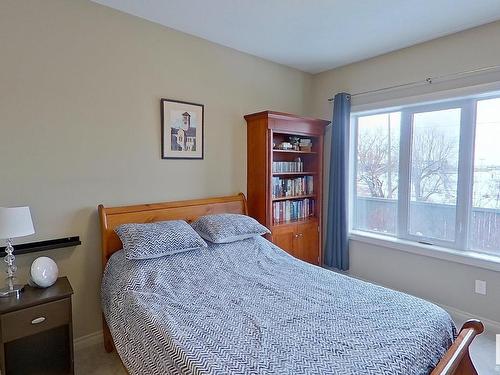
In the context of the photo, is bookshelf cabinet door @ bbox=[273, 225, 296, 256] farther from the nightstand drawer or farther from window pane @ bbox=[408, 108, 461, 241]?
the nightstand drawer

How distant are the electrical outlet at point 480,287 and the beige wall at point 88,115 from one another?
8.34 ft

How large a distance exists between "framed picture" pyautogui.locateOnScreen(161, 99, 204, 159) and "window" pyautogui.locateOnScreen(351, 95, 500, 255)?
1.86 meters

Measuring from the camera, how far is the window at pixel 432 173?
269cm

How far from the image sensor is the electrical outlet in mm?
2645

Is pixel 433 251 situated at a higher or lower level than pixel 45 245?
lower

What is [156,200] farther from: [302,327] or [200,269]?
[302,327]

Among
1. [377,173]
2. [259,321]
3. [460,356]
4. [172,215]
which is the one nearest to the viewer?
[460,356]

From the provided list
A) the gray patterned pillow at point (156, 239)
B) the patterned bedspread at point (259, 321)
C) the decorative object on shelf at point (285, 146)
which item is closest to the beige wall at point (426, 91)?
the decorative object on shelf at point (285, 146)

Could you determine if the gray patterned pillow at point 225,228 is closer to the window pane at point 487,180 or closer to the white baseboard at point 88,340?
the white baseboard at point 88,340

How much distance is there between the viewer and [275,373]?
1.12 meters

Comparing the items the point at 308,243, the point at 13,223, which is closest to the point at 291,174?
the point at 308,243

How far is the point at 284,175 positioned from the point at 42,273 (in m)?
2.42

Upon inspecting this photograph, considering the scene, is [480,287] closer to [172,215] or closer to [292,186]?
[292,186]

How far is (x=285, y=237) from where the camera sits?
333cm
